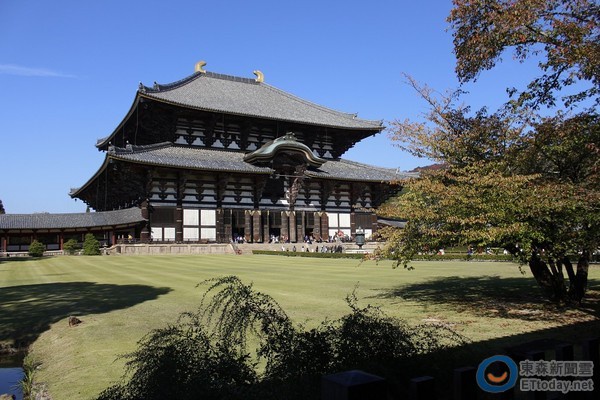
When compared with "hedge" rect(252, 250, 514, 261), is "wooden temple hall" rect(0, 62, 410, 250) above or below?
above

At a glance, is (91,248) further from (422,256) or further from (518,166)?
(518,166)

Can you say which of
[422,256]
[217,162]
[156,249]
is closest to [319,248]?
[217,162]

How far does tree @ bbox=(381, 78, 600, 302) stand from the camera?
8.97 metres

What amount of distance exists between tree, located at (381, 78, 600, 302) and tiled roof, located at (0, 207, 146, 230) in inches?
1227

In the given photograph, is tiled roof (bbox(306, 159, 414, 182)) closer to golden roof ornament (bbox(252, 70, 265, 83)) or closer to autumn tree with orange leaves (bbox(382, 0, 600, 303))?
golden roof ornament (bbox(252, 70, 265, 83))

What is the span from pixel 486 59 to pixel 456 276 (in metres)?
11.7

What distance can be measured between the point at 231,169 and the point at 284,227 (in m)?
9.11

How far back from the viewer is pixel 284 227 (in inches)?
1769

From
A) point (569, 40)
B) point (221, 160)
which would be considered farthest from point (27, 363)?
point (221, 160)

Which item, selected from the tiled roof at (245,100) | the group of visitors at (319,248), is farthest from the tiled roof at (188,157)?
the group of visitors at (319,248)

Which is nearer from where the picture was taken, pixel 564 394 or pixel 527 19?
pixel 564 394

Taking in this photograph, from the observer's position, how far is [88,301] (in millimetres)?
12273

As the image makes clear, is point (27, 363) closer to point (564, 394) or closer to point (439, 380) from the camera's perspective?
point (439, 380)

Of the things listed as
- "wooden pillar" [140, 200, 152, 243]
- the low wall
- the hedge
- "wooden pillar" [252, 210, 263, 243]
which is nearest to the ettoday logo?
the hedge
